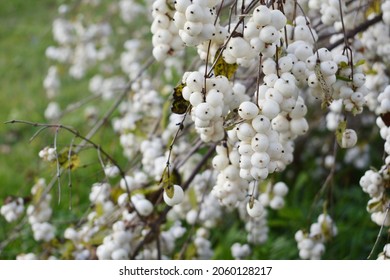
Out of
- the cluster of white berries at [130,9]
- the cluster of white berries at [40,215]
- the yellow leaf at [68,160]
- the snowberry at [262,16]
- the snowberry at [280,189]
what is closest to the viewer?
the snowberry at [262,16]

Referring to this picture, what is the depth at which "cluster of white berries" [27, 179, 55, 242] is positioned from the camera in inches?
67.0

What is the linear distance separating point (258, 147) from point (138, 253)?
0.71 meters

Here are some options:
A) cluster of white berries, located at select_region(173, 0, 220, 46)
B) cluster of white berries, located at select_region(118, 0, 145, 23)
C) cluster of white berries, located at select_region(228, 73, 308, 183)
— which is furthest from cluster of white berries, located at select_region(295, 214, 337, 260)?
cluster of white berries, located at select_region(118, 0, 145, 23)

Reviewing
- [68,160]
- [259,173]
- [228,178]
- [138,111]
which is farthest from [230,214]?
[259,173]

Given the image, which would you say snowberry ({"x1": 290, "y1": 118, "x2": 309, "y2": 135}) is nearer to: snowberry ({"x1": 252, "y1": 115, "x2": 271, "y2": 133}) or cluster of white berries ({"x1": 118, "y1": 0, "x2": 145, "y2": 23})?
snowberry ({"x1": 252, "y1": 115, "x2": 271, "y2": 133})

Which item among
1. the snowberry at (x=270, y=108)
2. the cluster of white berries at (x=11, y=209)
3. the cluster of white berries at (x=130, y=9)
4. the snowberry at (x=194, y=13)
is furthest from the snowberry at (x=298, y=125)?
the cluster of white berries at (x=130, y=9)

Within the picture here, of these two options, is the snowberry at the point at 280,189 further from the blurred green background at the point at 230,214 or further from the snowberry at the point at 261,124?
the snowberry at the point at 261,124

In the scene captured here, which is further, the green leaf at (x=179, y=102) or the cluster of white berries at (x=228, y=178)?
the cluster of white berries at (x=228, y=178)

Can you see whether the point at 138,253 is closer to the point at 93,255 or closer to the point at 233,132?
the point at 93,255

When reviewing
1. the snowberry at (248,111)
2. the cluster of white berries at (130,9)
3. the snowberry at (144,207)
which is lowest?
the snowberry at (248,111)

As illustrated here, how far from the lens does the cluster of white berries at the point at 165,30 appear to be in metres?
1.07

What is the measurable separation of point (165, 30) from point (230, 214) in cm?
141

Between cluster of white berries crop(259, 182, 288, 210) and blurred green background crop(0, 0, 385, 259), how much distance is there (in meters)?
0.12

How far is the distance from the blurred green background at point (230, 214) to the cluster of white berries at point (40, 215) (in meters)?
0.05
